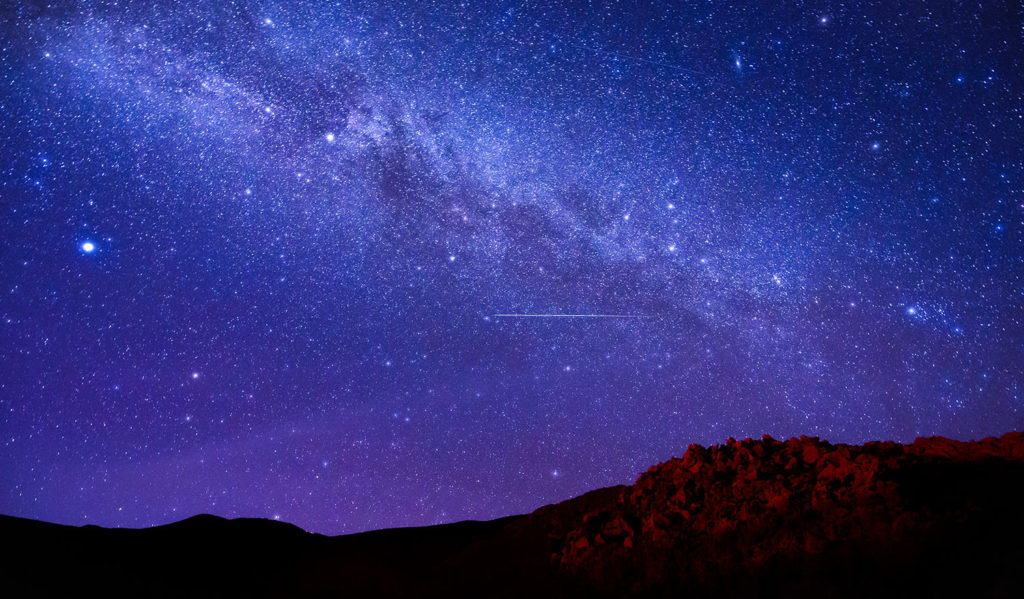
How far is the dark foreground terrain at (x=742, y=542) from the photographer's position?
255 inches

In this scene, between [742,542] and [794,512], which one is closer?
[742,542]

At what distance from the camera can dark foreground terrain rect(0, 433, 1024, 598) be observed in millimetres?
6488

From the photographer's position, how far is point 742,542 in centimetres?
840

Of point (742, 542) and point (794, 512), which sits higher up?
point (794, 512)

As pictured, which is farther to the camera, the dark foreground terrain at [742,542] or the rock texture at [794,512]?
the rock texture at [794,512]

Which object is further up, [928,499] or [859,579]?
[928,499]

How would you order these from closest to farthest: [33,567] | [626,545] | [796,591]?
[796,591]
[626,545]
[33,567]

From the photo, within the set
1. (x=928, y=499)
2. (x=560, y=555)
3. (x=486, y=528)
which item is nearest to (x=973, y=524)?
(x=928, y=499)

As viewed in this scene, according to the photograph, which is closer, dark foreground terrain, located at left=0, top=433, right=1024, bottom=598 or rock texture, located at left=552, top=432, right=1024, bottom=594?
dark foreground terrain, located at left=0, top=433, right=1024, bottom=598

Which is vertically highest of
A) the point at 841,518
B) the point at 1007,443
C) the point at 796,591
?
the point at 1007,443

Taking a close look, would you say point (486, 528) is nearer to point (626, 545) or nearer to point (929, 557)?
point (626, 545)

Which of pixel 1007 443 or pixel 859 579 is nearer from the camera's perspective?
pixel 859 579

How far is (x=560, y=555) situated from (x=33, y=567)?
50.6 ft

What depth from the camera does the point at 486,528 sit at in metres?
25.0
